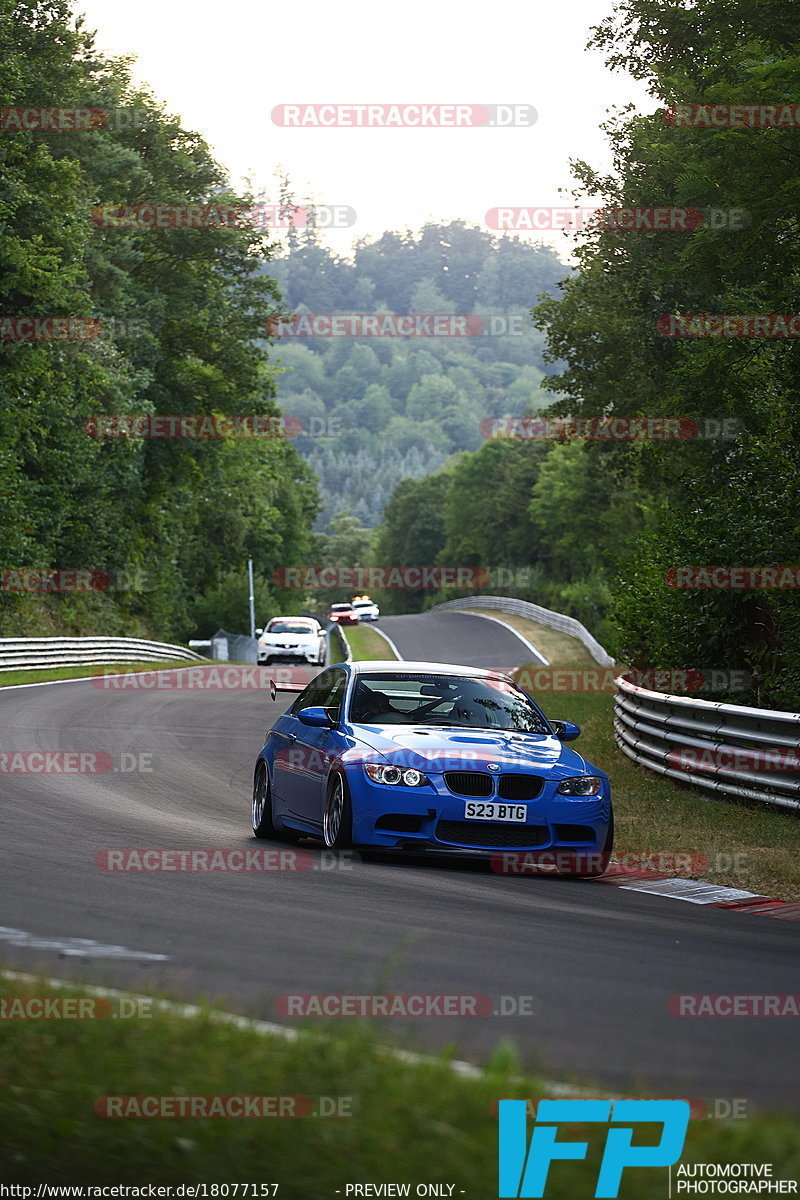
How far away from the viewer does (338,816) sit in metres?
10.9

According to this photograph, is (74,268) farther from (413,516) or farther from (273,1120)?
(413,516)

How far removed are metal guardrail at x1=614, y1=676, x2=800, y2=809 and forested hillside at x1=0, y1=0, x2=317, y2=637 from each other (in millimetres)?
28341

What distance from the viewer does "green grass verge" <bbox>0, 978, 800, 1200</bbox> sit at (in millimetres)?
3707


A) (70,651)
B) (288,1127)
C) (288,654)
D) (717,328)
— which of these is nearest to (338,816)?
(288,1127)

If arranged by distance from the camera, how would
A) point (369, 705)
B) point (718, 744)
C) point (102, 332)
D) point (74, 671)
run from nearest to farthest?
point (369, 705)
point (718, 744)
point (74, 671)
point (102, 332)

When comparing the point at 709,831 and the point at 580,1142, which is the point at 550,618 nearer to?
the point at 709,831

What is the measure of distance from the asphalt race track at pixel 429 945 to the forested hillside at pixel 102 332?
32.1 metres

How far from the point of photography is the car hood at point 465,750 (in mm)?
10750

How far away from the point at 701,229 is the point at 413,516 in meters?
151

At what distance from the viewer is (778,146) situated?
17.6 meters

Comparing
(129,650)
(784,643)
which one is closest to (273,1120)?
(784,643)

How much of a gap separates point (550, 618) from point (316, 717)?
6524cm

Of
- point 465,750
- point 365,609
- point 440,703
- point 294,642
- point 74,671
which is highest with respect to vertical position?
point 440,703

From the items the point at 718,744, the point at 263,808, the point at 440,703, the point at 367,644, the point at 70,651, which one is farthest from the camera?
the point at 367,644
